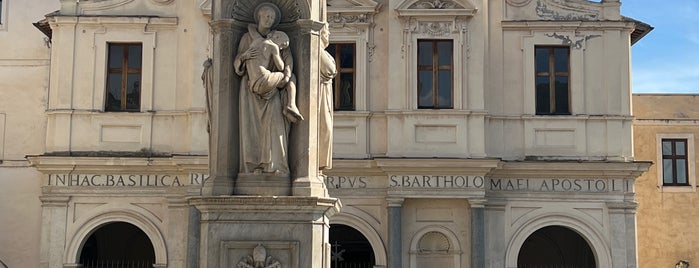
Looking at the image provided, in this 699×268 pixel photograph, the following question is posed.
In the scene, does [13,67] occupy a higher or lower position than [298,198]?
higher

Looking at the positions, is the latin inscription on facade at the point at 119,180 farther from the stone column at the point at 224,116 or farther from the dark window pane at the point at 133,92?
the stone column at the point at 224,116

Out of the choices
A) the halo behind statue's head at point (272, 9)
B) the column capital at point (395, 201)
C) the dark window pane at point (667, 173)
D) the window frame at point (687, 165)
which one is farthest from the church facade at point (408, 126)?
the halo behind statue's head at point (272, 9)

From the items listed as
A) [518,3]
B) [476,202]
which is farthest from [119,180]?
[518,3]

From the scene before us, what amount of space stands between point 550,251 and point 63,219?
13.3 metres

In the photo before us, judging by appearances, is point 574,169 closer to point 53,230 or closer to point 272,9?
point 53,230

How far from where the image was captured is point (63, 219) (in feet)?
81.8

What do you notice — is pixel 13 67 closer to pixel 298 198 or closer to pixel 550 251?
pixel 550 251

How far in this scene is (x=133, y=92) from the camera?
1009 inches

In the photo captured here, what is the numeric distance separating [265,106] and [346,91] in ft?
50.3

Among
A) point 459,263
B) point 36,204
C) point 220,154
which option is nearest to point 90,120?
point 36,204

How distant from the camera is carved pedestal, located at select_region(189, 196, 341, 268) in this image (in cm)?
952

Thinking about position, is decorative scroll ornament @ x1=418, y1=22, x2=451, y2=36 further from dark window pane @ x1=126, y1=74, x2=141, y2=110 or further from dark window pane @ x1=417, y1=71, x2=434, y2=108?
dark window pane @ x1=126, y1=74, x2=141, y2=110

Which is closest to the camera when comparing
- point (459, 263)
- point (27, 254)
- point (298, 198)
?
point (298, 198)

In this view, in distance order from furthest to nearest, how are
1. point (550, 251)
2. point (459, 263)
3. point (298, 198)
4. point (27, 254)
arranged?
point (550, 251), point (27, 254), point (459, 263), point (298, 198)
